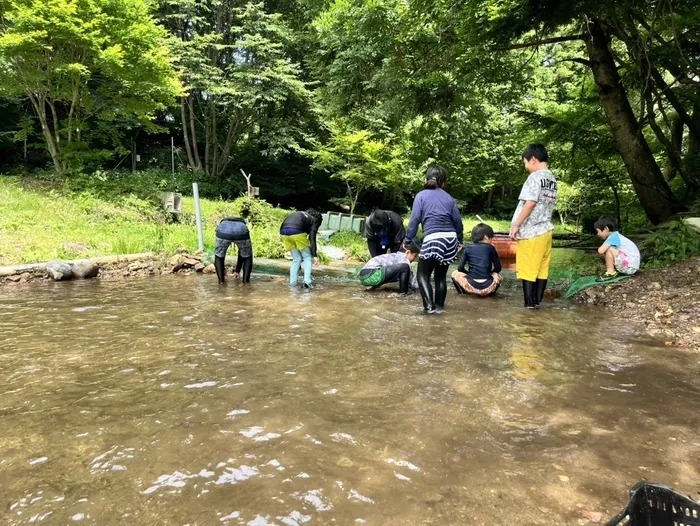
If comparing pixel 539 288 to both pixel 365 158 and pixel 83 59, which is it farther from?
pixel 365 158

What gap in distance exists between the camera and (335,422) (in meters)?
2.55

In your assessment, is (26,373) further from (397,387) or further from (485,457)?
(485,457)

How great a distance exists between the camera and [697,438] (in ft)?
7.91

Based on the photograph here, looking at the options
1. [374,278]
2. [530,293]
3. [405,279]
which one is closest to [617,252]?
[530,293]

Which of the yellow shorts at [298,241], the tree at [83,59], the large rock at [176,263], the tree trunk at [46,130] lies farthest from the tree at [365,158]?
the yellow shorts at [298,241]

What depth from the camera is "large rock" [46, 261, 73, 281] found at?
793 centimetres

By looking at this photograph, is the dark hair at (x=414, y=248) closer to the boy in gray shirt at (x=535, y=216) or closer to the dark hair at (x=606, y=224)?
the boy in gray shirt at (x=535, y=216)

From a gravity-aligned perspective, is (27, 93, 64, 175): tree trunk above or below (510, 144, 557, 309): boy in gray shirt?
above

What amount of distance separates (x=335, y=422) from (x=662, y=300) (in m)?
4.85

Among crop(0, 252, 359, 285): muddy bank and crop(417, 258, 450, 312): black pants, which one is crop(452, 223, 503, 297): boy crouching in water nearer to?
crop(417, 258, 450, 312): black pants

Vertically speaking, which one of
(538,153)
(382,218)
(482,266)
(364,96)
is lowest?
(482,266)

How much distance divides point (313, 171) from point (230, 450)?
27.0 m

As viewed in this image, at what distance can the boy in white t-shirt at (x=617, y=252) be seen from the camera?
21.6 feet

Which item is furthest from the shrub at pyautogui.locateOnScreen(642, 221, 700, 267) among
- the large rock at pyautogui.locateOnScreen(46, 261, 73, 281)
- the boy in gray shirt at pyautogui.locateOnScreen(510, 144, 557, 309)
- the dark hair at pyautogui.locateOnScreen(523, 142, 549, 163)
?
the large rock at pyautogui.locateOnScreen(46, 261, 73, 281)
